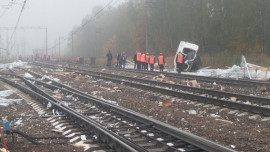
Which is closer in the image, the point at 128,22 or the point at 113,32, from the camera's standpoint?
the point at 128,22

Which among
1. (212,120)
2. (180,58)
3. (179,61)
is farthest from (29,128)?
(179,61)

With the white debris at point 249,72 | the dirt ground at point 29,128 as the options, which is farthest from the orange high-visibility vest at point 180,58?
the dirt ground at point 29,128

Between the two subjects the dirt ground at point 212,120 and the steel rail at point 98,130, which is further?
the dirt ground at point 212,120

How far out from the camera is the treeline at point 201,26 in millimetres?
34375

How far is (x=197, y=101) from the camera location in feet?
38.9

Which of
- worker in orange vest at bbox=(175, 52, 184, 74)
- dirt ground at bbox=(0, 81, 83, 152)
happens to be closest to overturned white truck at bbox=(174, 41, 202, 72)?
worker in orange vest at bbox=(175, 52, 184, 74)

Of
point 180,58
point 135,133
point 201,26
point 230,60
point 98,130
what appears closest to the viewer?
point 98,130

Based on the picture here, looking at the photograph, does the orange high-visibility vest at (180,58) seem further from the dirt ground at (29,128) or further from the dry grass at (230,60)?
the dirt ground at (29,128)

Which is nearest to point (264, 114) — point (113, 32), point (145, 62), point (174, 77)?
point (174, 77)

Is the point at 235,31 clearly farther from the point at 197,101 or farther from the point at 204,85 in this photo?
the point at 197,101

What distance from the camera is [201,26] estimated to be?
42.9m

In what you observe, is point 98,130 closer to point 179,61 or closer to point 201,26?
point 179,61

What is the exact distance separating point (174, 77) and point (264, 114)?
1267 cm

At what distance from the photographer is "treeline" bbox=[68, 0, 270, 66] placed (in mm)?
34375
